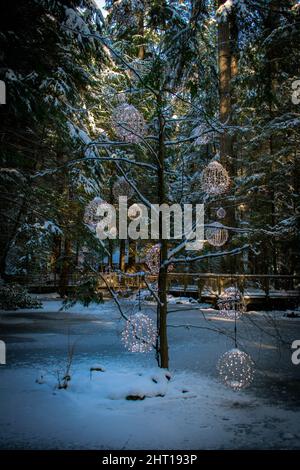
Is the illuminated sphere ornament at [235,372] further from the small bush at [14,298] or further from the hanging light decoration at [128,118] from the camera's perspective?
the small bush at [14,298]

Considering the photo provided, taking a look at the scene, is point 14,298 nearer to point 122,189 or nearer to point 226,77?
point 122,189

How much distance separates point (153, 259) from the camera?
258 inches

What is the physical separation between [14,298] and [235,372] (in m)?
10.0

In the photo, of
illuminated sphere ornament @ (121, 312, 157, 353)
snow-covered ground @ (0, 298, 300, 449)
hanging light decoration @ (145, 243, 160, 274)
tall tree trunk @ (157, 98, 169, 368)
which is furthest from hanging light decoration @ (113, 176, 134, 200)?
snow-covered ground @ (0, 298, 300, 449)

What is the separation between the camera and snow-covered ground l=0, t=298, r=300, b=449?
171 inches

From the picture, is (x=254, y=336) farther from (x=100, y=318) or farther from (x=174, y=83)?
(x=174, y=83)

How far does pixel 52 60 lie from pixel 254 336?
8.10 meters

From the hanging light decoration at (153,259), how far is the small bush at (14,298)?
25.7ft

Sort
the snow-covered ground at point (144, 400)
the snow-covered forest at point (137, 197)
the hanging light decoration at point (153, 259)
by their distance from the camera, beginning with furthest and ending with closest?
1. the hanging light decoration at point (153, 259)
2. the snow-covered forest at point (137, 197)
3. the snow-covered ground at point (144, 400)

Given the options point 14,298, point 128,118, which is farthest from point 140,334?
point 14,298

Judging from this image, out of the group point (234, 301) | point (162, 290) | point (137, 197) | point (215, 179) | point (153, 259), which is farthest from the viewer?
point (137, 197)

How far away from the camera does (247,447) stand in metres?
4.18

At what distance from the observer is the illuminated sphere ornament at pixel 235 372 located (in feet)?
20.9

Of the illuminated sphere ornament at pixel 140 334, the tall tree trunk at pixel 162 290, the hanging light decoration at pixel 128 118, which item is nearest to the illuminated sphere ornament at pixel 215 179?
the tall tree trunk at pixel 162 290
